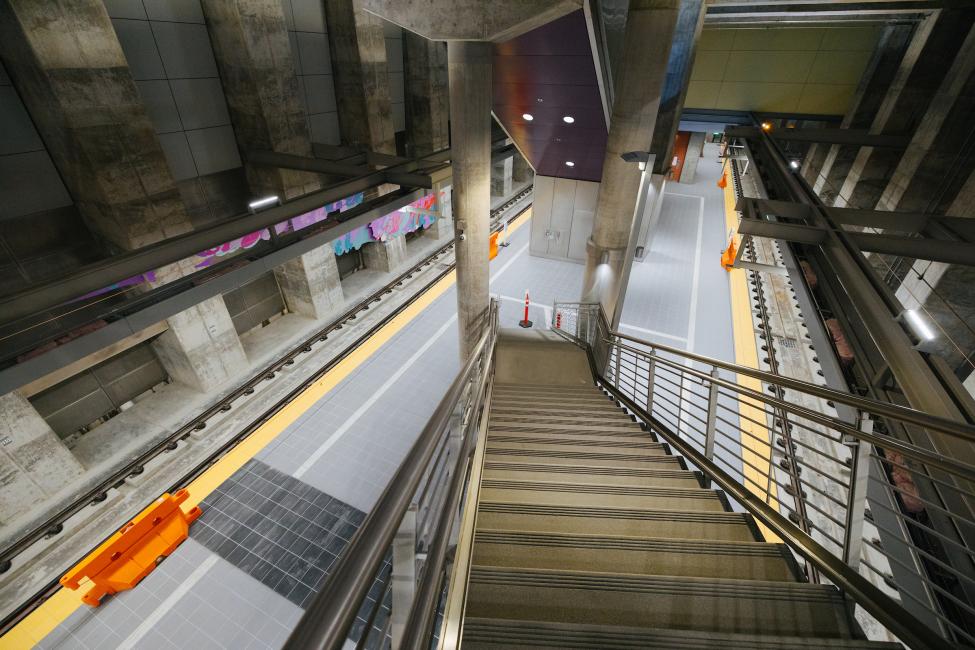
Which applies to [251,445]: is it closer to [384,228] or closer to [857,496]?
[384,228]

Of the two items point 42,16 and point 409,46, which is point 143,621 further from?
point 409,46

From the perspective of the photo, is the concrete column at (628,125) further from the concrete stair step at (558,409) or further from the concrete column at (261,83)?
the concrete column at (261,83)

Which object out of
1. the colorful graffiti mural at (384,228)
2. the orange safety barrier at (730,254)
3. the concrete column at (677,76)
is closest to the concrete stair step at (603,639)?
the concrete column at (677,76)

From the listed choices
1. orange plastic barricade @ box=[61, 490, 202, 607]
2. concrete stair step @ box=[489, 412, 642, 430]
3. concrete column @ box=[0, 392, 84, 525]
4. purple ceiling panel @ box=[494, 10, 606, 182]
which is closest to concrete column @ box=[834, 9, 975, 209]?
purple ceiling panel @ box=[494, 10, 606, 182]

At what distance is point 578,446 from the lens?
13.6 feet

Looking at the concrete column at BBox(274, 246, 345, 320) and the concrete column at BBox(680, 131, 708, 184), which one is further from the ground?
the concrete column at BBox(680, 131, 708, 184)

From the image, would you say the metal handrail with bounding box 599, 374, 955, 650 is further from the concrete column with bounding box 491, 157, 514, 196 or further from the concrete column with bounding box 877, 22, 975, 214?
the concrete column with bounding box 491, 157, 514, 196

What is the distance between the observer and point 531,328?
1074 cm

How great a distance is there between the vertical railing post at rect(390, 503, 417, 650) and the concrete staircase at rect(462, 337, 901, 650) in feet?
2.71

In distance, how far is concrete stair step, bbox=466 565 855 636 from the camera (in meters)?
1.93

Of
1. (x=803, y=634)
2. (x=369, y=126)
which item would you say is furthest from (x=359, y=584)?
(x=369, y=126)

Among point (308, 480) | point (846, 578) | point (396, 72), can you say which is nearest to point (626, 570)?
point (846, 578)

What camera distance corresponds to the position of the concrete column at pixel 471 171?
23.1 feet

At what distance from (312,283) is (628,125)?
772cm
